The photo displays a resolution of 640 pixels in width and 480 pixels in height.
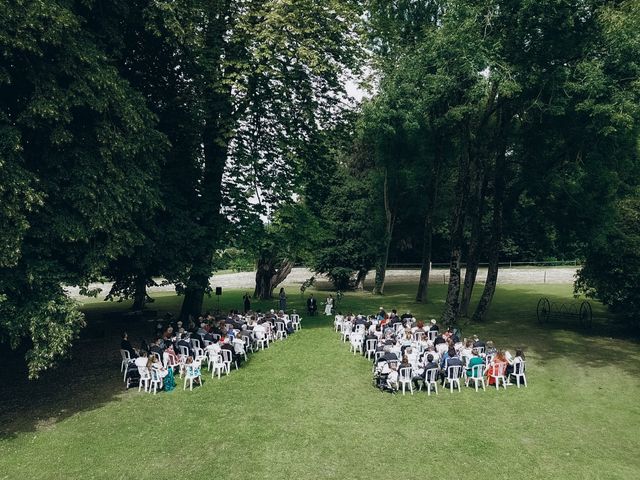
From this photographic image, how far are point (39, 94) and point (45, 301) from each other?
18.7 feet

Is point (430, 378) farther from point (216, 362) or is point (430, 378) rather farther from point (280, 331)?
point (280, 331)

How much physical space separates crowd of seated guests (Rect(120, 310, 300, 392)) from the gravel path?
2465 cm

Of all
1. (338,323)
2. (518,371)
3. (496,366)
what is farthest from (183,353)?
(518,371)

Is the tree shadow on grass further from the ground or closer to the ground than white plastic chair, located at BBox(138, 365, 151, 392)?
closer to the ground

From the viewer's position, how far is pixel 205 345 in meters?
18.6

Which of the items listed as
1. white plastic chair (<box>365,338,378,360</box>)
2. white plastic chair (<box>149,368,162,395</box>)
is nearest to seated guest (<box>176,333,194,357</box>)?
white plastic chair (<box>149,368,162,395</box>)

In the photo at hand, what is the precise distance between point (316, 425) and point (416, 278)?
3888 cm

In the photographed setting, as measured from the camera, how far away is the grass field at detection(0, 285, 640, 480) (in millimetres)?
10273

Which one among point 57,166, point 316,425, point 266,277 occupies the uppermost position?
point 57,166

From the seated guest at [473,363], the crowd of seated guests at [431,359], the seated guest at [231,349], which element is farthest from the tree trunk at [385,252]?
the seated guest at [473,363]

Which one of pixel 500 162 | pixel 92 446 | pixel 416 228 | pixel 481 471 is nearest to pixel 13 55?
pixel 92 446

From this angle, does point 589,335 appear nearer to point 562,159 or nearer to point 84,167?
point 562,159

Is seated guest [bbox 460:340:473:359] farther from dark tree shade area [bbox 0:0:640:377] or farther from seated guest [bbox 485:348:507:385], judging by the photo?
dark tree shade area [bbox 0:0:640:377]

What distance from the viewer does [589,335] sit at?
23.5 m
